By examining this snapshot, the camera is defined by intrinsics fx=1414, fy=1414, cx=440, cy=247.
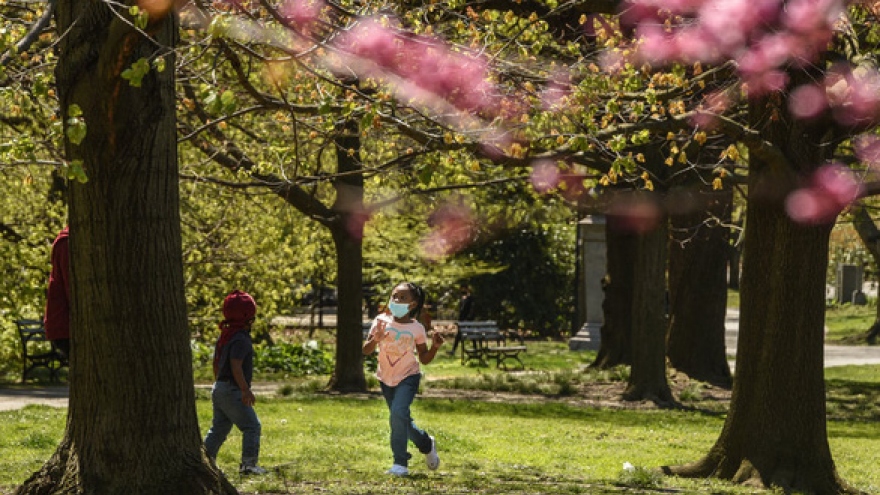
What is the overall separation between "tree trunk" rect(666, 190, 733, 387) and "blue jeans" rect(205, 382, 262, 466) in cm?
1384

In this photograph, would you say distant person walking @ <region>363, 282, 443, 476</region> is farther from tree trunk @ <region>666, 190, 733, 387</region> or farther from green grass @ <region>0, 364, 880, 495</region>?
tree trunk @ <region>666, 190, 733, 387</region>

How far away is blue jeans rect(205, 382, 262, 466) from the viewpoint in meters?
9.88

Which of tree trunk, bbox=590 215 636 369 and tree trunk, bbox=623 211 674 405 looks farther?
tree trunk, bbox=590 215 636 369

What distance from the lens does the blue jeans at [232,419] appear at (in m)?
9.88

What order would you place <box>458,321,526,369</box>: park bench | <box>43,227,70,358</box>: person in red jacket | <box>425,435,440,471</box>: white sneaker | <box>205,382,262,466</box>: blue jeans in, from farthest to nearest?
1. <box>458,321,526,369</box>: park bench
2. <box>425,435,440,471</box>: white sneaker
3. <box>205,382,262,466</box>: blue jeans
4. <box>43,227,70,358</box>: person in red jacket

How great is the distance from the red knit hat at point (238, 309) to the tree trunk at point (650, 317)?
10482 millimetres

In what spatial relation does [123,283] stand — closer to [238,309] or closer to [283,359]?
[238,309]

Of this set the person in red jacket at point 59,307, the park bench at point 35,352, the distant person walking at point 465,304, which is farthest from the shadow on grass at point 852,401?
the person in red jacket at point 59,307

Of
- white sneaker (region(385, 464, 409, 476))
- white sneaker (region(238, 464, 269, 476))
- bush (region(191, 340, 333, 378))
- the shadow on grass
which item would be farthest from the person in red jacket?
bush (region(191, 340, 333, 378))

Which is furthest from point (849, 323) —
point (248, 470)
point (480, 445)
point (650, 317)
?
point (248, 470)

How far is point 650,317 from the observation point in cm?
1959

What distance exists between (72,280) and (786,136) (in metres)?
6.05

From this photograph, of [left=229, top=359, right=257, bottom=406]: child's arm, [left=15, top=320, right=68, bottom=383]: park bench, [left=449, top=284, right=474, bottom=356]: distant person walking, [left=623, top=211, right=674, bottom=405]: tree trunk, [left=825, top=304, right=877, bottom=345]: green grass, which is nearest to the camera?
[left=229, top=359, right=257, bottom=406]: child's arm

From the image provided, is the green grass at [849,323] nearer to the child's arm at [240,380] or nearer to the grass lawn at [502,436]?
the grass lawn at [502,436]
